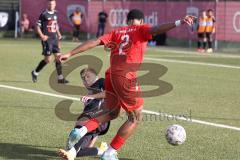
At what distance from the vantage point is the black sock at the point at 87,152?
8.41 m

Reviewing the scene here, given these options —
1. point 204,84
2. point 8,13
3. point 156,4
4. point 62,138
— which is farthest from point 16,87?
point 8,13

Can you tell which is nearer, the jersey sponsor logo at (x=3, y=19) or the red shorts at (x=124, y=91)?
the red shorts at (x=124, y=91)

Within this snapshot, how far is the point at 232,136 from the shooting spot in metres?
10.3

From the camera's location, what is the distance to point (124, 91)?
8.20 m

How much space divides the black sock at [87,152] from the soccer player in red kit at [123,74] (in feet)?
0.98

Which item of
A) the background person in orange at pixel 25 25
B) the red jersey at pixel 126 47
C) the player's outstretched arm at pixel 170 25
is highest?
the player's outstretched arm at pixel 170 25

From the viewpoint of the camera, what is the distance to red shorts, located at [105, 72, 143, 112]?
26.9 ft

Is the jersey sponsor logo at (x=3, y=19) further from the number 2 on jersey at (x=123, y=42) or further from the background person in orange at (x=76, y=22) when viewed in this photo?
the number 2 on jersey at (x=123, y=42)

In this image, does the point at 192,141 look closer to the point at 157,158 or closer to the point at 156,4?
the point at 157,158

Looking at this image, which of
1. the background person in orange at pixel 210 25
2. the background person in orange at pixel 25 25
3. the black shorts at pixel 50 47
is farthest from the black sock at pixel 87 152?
the background person in orange at pixel 25 25

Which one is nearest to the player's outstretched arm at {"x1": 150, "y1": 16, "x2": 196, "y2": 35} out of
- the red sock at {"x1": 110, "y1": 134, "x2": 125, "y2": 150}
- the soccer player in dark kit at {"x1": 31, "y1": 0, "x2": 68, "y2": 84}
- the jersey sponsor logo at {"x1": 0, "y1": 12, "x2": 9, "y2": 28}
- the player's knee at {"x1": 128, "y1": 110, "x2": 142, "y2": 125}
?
the player's knee at {"x1": 128, "y1": 110, "x2": 142, "y2": 125}

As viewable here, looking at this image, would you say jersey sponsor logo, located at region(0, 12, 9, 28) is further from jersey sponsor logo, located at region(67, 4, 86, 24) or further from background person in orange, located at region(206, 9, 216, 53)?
background person in orange, located at region(206, 9, 216, 53)

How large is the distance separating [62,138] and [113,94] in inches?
72.5

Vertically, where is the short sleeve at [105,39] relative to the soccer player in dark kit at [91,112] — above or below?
above
